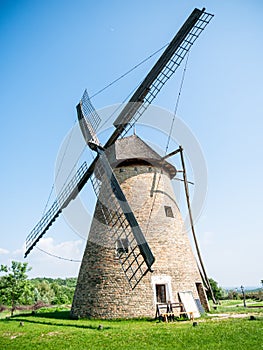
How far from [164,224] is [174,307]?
10.2ft

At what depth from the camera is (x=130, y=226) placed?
1032 cm

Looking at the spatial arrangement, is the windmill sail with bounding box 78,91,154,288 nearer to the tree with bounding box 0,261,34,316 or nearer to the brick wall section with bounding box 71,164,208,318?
the brick wall section with bounding box 71,164,208,318

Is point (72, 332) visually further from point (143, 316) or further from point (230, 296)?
point (230, 296)

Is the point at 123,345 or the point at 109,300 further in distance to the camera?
the point at 109,300

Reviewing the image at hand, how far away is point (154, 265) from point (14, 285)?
12.9 meters

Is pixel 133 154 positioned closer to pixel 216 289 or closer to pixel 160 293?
pixel 160 293

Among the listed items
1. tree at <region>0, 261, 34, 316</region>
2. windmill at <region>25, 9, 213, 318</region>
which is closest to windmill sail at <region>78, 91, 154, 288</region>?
windmill at <region>25, 9, 213, 318</region>

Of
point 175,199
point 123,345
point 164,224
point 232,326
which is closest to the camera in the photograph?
point 123,345

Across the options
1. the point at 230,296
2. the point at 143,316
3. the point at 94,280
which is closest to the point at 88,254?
the point at 94,280

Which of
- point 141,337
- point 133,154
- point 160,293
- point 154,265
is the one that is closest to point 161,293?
point 160,293

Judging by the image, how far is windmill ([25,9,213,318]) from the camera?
1096 cm

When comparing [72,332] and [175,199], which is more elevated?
[175,199]

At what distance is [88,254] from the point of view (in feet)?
40.3

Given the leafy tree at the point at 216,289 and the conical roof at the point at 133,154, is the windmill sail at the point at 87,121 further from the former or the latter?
the leafy tree at the point at 216,289
